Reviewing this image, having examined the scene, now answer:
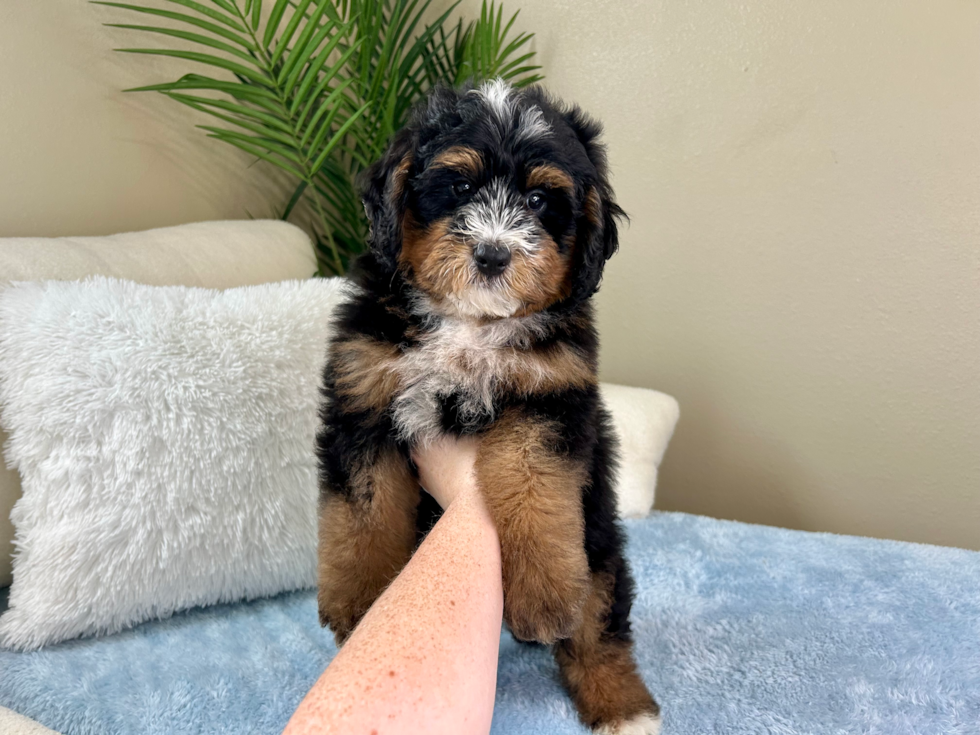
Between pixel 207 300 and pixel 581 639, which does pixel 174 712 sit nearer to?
pixel 581 639

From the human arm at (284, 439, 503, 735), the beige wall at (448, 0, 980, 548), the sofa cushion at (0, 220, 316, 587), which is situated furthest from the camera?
the beige wall at (448, 0, 980, 548)

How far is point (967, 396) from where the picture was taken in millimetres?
2908

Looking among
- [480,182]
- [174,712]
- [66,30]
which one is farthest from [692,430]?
[66,30]

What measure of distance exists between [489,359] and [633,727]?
996 mm

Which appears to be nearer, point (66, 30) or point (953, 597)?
point (953, 597)

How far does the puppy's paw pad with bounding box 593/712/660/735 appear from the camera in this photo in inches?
64.6

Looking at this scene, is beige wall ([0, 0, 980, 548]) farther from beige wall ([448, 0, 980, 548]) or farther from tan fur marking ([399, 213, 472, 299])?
tan fur marking ([399, 213, 472, 299])

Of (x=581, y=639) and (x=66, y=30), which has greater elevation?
(x=66, y=30)

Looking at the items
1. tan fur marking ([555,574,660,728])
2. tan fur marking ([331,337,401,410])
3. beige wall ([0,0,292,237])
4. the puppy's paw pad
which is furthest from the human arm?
beige wall ([0,0,292,237])

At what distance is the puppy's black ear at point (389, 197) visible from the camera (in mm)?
1593

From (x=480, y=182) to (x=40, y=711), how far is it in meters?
1.68

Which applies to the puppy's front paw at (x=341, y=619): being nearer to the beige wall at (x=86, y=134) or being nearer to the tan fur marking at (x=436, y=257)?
the tan fur marking at (x=436, y=257)

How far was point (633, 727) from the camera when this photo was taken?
164 centimetres

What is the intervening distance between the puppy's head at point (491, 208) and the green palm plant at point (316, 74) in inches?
17.5
